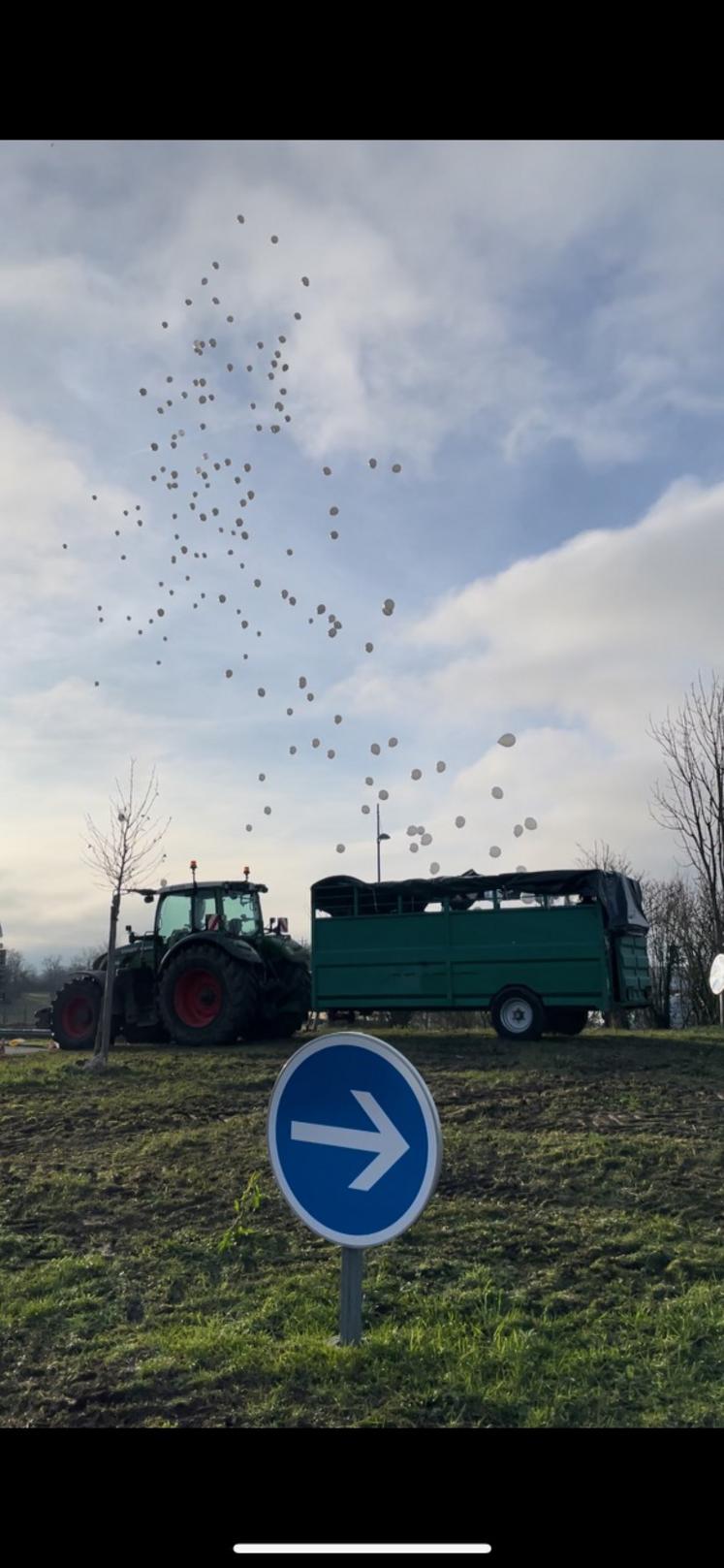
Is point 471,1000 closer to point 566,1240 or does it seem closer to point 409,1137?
point 566,1240

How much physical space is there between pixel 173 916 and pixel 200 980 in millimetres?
1294

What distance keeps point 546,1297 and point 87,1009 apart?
40.3ft

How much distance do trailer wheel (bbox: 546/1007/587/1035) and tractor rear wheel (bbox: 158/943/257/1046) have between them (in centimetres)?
378

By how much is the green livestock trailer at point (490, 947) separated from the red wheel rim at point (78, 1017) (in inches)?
144

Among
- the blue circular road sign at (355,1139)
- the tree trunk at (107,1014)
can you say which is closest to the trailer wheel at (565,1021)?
the tree trunk at (107,1014)

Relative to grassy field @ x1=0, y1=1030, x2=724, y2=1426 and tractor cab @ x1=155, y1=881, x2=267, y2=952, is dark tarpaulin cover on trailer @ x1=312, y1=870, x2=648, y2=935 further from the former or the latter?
grassy field @ x1=0, y1=1030, x2=724, y2=1426

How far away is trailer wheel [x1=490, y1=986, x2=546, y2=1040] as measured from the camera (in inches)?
506

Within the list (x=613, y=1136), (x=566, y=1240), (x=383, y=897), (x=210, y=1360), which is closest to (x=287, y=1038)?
(x=383, y=897)

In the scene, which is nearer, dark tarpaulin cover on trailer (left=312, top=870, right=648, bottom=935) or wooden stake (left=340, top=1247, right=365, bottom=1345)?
wooden stake (left=340, top=1247, right=365, bottom=1345)

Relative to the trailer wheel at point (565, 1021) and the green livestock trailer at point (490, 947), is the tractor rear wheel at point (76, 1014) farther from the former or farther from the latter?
the trailer wheel at point (565, 1021)

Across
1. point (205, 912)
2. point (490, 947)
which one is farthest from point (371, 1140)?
point (205, 912)

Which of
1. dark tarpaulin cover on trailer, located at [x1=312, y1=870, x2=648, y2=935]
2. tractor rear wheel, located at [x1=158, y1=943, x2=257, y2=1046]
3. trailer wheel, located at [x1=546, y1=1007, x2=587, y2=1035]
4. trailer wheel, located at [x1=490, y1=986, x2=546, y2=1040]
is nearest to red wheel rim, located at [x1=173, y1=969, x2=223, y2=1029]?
tractor rear wheel, located at [x1=158, y1=943, x2=257, y2=1046]

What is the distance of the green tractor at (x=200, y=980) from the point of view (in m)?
13.7

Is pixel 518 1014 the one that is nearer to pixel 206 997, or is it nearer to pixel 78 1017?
pixel 206 997
